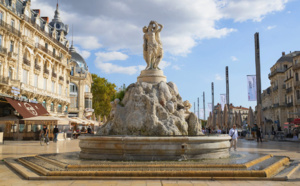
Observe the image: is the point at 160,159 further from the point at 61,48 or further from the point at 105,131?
the point at 61,48

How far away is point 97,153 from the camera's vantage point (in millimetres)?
8625

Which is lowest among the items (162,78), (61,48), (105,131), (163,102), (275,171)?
(275,171)

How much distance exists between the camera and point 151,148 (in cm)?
808

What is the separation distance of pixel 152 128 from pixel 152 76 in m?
3.04

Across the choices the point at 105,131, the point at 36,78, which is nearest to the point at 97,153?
the point at 105,131

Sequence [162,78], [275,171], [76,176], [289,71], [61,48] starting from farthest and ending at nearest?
[289,71] → [61,48] → [162,78] → [275,171] → [76,176]

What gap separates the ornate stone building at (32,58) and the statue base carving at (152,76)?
17.6 meters

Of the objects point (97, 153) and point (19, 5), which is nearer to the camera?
point (97, 153)

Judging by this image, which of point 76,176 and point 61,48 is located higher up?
point 61,48

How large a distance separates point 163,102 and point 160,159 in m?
3.11

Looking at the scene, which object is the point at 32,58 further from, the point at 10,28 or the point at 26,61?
the point at 10,28

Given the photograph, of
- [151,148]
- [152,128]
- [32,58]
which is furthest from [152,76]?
[32,58]

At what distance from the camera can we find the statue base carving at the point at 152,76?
39.9ft

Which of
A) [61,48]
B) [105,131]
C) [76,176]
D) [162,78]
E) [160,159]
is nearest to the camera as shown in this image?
[76,176]
